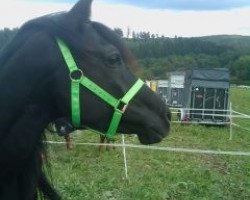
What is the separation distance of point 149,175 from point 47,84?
5.68 m

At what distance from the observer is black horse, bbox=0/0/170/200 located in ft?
7.57

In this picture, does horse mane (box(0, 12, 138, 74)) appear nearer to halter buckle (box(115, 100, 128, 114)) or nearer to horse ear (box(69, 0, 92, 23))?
horse ear (box(69, 0, 92, 23))

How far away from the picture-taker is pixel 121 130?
2.48m

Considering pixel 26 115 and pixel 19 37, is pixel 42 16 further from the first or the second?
pixel 26 115

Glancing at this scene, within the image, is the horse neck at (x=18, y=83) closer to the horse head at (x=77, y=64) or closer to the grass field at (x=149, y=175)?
the horse head at (x=77, y=64)

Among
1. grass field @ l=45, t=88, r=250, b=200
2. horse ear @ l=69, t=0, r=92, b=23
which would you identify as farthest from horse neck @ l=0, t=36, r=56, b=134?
grass field @ l=45, t=88, r=250, b=200

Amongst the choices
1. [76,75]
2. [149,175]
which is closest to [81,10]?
[76,75]

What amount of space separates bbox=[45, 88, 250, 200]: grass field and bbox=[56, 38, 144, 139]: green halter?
2.00 meters

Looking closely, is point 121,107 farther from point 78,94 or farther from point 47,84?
point 47,84

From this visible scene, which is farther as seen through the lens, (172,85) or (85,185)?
(172,85)

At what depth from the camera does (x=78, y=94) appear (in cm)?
233

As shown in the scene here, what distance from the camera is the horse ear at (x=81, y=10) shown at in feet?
7.60

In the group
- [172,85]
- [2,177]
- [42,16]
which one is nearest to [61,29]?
[42,16]

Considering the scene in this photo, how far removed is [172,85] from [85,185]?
1800 centimetres
